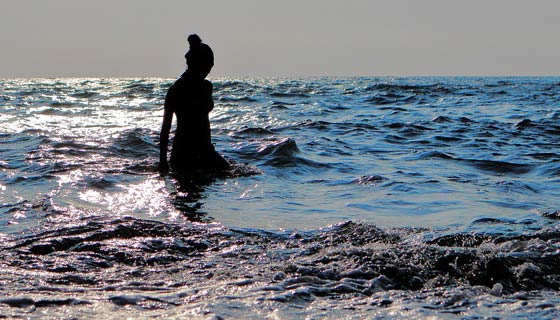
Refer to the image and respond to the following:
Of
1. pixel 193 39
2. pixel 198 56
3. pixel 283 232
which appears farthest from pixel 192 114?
pixel 283 232

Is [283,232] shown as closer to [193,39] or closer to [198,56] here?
[198,56]

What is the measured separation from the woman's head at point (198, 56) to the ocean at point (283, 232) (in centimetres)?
141

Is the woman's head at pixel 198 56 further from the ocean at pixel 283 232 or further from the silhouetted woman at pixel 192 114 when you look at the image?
the ocean at pixel 283 232

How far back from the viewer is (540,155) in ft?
39.5

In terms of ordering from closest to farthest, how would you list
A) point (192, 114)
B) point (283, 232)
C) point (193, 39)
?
point (283, 232) < point (193, 39) < point (192, 114)

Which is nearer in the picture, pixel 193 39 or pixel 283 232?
pixel 283 232

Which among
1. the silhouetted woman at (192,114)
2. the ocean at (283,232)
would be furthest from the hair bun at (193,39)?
the ocean at (283,232)

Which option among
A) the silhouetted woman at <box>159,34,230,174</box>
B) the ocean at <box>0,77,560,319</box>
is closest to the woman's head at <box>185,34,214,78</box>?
the silhouetted woman at <box>159,34,230,174</box>

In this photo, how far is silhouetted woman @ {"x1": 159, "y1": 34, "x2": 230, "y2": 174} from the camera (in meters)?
8.79

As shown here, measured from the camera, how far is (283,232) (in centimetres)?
599

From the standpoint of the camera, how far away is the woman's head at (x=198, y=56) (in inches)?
344

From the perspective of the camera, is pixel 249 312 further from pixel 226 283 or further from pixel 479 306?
pixel 479 306

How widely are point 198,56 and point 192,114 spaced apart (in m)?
0.75

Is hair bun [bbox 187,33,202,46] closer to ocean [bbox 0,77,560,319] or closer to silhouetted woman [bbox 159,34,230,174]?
silhouetted woman [bbox 159,34,230,174]
